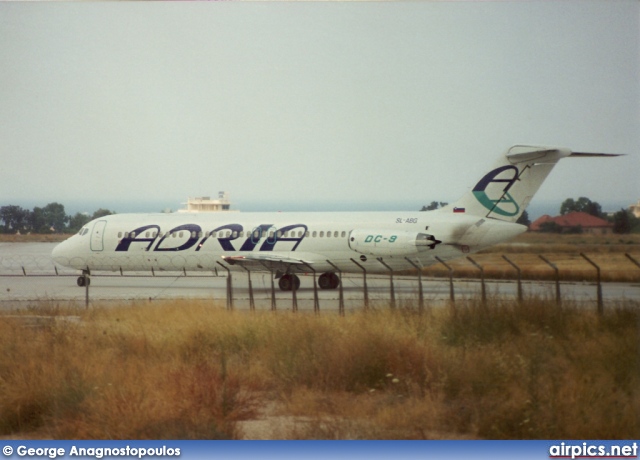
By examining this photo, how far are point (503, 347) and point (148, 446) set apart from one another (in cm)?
552

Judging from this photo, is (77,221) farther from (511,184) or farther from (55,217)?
(511,184)

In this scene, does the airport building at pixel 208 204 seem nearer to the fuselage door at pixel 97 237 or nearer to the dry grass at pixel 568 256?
the fuselage door at pixel 97 237

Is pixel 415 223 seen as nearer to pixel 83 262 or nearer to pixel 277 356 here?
pixel 83 262

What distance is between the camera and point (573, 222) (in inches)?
1081

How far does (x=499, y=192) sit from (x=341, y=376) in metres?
14.9

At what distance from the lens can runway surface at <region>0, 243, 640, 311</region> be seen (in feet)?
72.6

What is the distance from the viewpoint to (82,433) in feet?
33.2

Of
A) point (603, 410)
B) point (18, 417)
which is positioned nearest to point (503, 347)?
point (603, 410)

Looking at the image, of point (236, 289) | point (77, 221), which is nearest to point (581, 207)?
point (236, 289)

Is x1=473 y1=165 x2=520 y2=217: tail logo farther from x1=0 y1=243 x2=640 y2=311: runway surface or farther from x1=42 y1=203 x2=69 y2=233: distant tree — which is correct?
x1=42 y1=203 x2=69 y2=233: distant tree

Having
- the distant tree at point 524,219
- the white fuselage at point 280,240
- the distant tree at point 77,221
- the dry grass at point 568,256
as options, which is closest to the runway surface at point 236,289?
the dry grass at point 568,256

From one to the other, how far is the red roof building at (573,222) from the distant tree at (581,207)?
202mm

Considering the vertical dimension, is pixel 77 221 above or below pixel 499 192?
below

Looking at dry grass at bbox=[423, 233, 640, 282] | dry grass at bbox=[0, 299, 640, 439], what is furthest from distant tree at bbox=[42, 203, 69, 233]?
dry grass at bbox=[0, 299, 640, 439]
